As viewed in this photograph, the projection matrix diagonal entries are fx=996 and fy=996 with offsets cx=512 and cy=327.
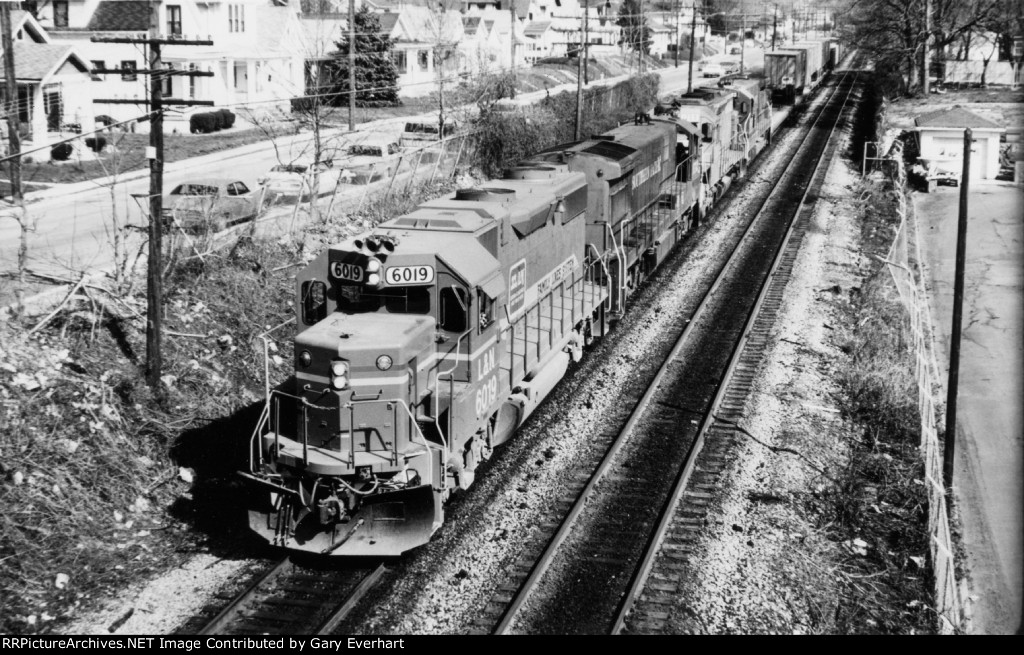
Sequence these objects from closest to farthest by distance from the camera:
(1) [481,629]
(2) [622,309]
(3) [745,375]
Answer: (1) [481,629] → (3) [745,375] → (2) [622,309]

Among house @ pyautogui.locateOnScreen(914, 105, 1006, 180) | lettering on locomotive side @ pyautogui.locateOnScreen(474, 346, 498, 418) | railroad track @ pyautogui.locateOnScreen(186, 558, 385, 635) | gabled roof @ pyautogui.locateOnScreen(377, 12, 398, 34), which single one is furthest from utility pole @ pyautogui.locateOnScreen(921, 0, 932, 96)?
railroad track @ pyautogui.locateOnScreen(186, 558, 385, 635)

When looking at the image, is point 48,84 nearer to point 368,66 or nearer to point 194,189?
point 194,189

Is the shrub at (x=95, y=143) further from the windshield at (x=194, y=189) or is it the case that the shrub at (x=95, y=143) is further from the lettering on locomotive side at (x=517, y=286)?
the lettering on locomotive side at (x=517, y=286)

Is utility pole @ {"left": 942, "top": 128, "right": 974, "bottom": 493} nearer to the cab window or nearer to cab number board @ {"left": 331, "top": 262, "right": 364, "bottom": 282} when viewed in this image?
cab number board @ {"left": 331, "top": 262, "right": 364, "bottom": 282}

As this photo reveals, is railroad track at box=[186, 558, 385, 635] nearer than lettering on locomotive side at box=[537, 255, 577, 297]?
Yes

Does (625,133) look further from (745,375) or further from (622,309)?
(745,375)

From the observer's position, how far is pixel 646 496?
14.7 metres

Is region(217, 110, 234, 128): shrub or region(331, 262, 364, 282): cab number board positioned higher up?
region(217, 110, 234, 128): shrub

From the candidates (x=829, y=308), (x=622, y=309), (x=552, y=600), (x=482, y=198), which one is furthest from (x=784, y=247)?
(x=552, y=600)

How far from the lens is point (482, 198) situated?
16.4 meters

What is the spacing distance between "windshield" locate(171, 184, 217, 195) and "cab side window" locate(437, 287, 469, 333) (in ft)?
50.7

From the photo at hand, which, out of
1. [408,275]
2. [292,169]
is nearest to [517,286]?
[408,275]

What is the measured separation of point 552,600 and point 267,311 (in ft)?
35.6

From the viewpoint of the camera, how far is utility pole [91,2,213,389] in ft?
49.5
